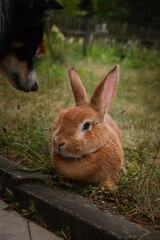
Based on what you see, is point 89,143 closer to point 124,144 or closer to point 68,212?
point 68,212

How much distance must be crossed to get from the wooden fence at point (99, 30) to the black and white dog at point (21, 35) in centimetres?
616

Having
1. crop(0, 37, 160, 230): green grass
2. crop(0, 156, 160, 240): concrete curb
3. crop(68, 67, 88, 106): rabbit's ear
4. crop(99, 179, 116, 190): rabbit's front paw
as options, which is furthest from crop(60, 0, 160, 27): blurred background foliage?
crop(0, 156, 160, 240): concrete curb

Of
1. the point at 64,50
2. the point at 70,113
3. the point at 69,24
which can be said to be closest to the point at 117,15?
the point at 69,24

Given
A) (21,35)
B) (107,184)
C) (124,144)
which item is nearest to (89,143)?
(107,184)

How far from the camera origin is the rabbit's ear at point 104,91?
93.0 inches

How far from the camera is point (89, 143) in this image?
7.21 feet

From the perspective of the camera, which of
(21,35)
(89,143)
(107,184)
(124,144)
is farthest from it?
(124,144)

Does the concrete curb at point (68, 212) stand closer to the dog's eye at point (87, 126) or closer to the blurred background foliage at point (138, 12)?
the dog's eye at point (87, 126)

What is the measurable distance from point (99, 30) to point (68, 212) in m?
11.4

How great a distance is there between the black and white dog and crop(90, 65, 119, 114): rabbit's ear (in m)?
1.10

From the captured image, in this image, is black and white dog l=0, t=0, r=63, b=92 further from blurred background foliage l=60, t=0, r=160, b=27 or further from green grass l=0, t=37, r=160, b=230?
blurred background foliage l=60, t=0, r=160, b=27

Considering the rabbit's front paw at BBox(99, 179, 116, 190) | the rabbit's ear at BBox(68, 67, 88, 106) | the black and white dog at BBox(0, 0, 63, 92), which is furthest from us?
the black and white dog at BBox(0, 0, 63, 92)

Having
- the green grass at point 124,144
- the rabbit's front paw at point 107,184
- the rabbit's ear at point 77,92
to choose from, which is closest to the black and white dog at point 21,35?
the green grass at point 124,144

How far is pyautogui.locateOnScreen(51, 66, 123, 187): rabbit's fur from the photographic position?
2154mm
